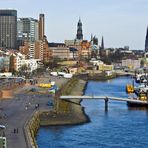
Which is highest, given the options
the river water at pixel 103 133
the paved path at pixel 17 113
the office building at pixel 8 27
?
the office building at pixel 8 27

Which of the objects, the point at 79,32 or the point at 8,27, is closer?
the point at 8,27

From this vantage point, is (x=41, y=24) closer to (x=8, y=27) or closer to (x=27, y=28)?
(x=27, y=28)

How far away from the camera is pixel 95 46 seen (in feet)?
530

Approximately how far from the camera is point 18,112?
33219mm

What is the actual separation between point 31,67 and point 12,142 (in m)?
66.3

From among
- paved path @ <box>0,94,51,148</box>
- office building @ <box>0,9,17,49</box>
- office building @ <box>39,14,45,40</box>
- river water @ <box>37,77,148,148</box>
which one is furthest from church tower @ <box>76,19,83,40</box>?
river water @ <box>37,77,148,148</box>

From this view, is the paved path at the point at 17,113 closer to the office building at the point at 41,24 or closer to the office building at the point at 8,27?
the office building at the point at 8,27

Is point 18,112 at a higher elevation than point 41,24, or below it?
below

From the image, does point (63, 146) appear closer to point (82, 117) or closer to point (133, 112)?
point (82, 117)

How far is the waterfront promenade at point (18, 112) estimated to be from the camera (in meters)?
23.8

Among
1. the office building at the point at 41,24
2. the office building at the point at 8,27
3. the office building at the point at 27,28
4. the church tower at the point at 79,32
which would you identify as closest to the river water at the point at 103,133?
the office building at the point at 8,27

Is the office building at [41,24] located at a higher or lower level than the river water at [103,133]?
higher

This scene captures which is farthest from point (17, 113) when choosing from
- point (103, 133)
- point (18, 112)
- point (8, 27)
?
point (8, 27)

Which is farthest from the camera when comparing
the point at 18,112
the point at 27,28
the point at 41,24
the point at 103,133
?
the point at 27,28
